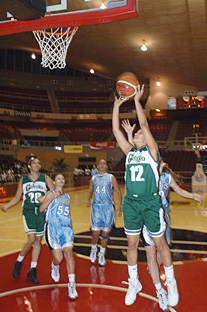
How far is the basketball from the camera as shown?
3.98 meters

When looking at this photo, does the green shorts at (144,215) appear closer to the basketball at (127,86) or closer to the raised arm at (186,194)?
the raised arm at (186,194)

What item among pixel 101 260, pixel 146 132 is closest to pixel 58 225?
pixel 101 260

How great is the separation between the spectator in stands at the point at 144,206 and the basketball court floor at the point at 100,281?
32 cm

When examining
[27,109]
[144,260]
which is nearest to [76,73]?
[27,109]

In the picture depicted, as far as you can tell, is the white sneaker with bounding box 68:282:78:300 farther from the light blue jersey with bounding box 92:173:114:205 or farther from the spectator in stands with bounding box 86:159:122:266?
the light blue jersey with bounding box 92:173:114:205

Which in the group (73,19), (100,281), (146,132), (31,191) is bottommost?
(100,281)

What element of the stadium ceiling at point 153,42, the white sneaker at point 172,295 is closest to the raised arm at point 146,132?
the white sneaker at point 172,295

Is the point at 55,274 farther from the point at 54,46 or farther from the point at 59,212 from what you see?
the point at 54,46

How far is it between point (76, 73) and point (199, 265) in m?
30.5

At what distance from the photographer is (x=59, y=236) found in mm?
3844

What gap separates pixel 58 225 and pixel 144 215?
3.99 ft

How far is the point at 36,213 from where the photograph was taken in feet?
14.5

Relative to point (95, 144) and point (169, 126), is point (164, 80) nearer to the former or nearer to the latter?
point (169, 126)

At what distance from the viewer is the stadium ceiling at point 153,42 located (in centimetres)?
1208
